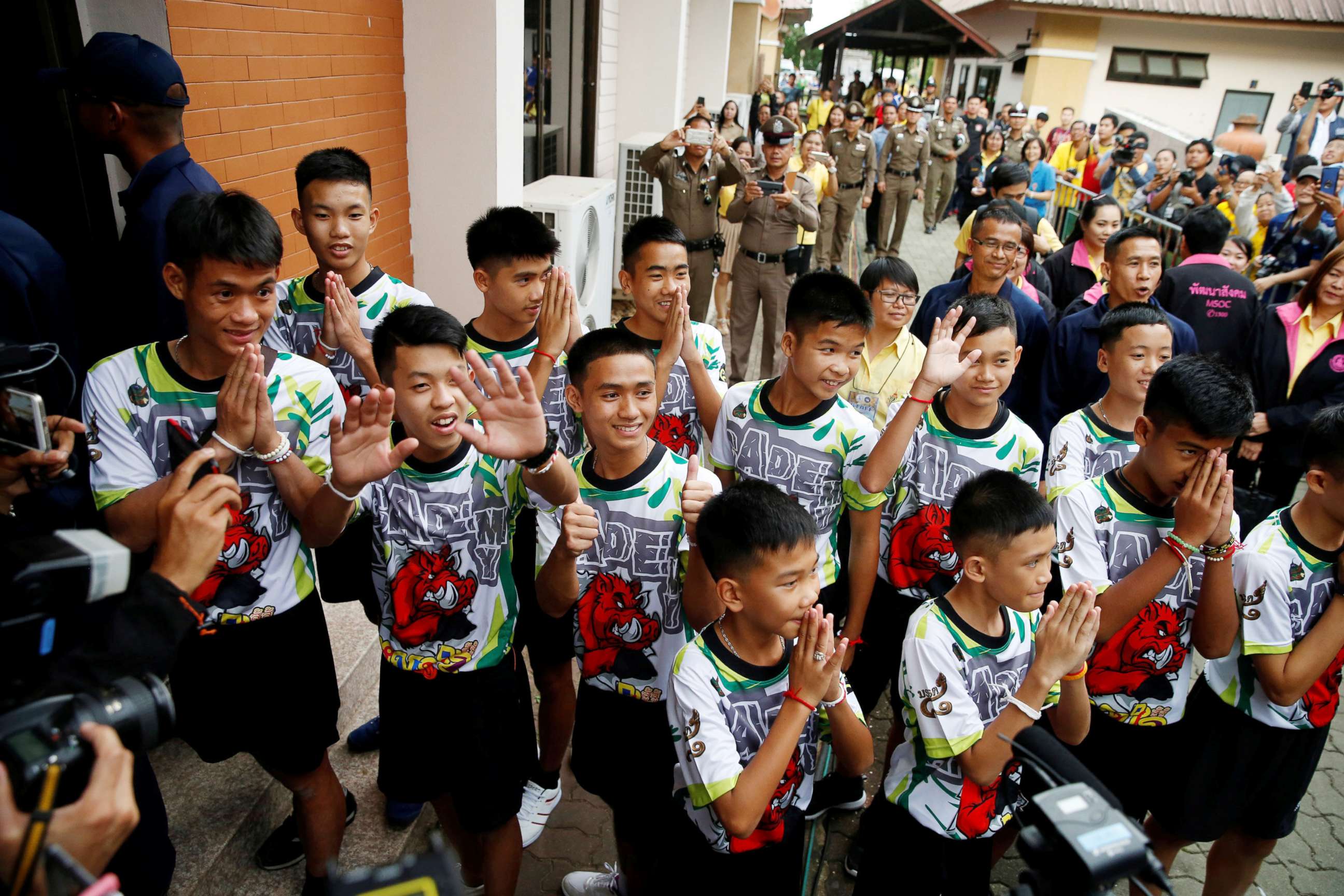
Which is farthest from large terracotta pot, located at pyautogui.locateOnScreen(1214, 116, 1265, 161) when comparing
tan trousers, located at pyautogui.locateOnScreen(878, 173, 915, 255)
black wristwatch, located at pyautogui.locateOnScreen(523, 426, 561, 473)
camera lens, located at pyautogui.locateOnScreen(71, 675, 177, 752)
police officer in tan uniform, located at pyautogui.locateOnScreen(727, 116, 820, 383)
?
camera lens, located at pyautogui.locateOnScreen(71, 675, 177, 752)

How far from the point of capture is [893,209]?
12.1 meters

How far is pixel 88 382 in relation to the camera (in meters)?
2.11

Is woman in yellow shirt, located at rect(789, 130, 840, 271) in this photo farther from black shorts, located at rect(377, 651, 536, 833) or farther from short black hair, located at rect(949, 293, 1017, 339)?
black shorts, located at rect(377, 651, 536, 833)

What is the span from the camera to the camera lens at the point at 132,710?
3.82 ft

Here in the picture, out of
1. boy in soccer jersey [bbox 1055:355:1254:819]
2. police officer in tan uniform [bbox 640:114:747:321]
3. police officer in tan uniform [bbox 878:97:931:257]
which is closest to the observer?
boy in soccer jersey [bbox 1055:355:1254:819]

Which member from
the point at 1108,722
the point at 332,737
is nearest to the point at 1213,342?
the point at 1108,722

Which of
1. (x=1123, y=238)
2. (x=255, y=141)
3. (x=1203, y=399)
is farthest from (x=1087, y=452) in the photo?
(x=255, y=141)

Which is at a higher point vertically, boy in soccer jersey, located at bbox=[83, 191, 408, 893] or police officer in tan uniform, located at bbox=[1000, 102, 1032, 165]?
police officer in tan uniform, located at bbox=[1000, 102, 1032, 165]

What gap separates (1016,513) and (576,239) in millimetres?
4927

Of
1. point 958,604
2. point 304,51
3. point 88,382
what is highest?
point 304,51

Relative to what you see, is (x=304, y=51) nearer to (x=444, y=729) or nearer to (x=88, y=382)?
(x=88, y=382)

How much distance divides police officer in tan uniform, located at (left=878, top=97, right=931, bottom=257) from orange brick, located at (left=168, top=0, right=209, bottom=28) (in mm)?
9532

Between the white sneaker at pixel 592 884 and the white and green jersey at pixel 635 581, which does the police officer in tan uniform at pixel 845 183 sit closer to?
the white and green jersey at pixel 635 581

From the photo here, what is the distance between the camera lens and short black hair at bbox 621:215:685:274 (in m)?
3.41
